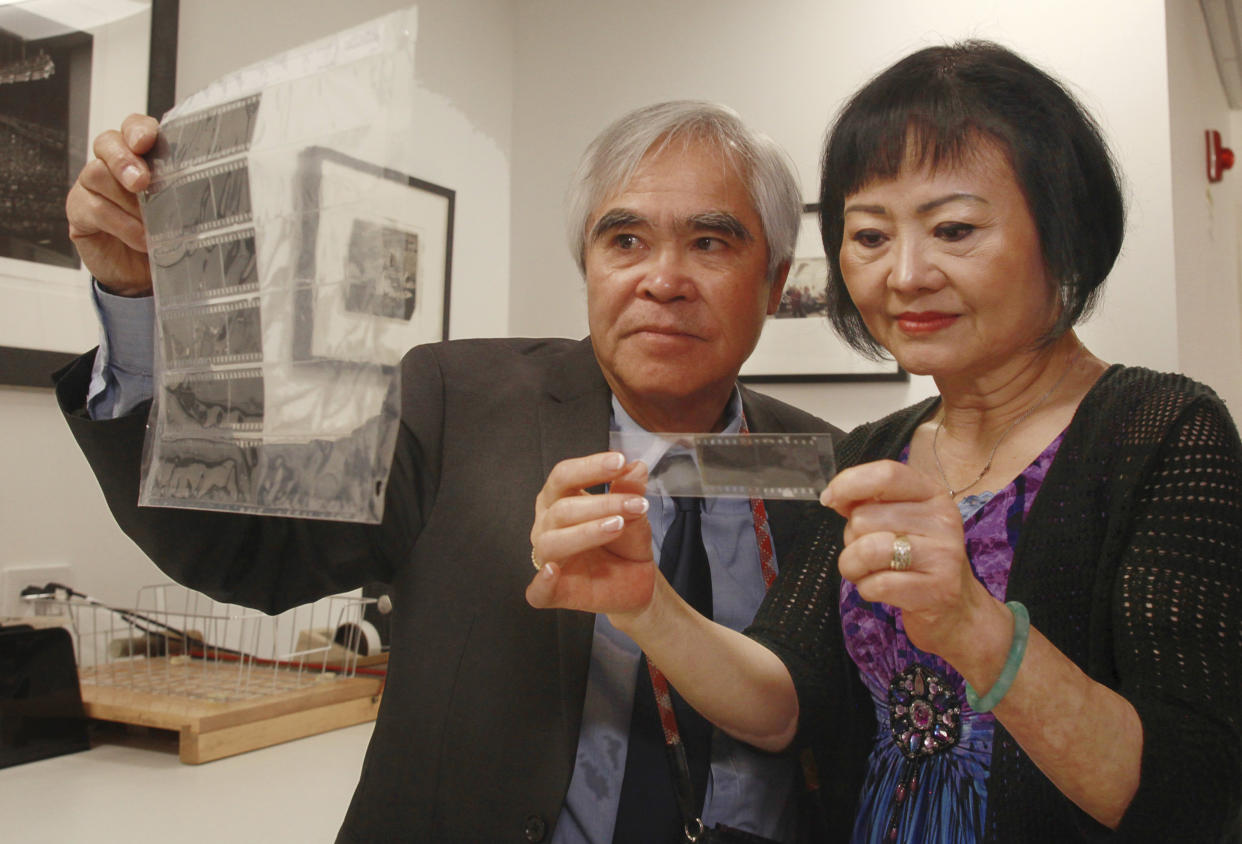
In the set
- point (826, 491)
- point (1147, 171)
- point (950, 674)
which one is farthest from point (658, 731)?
point (1147, 171)

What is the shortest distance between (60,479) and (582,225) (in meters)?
1.07

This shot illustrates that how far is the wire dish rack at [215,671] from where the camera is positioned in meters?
1.48

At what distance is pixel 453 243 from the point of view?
104 inches

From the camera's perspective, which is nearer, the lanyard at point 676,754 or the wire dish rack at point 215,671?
the lanyard at point 676,754

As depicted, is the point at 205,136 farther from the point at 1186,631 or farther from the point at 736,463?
the point at 1186,631

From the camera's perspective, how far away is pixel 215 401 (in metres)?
0.76

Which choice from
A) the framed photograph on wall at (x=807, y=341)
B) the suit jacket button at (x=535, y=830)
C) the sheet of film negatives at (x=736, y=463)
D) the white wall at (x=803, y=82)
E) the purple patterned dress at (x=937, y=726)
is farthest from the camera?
the framed photograph on wall at (x=807, y=341)

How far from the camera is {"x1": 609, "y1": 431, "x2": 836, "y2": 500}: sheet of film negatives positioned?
0.76m

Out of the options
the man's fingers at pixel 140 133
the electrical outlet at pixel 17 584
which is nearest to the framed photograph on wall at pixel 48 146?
the electrical outlet at pixel 17 584

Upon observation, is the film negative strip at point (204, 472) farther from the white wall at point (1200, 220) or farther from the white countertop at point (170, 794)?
the white wall at point (1200, 220)

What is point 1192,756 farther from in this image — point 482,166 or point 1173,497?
point 482,166

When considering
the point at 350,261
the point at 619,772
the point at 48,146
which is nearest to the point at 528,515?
the point at 619,772

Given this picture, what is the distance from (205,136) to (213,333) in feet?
0.52

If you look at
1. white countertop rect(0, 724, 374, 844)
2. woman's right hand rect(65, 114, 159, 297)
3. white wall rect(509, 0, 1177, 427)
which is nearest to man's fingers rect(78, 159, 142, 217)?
woman's right hand rect(65, 114, 159, 297)
